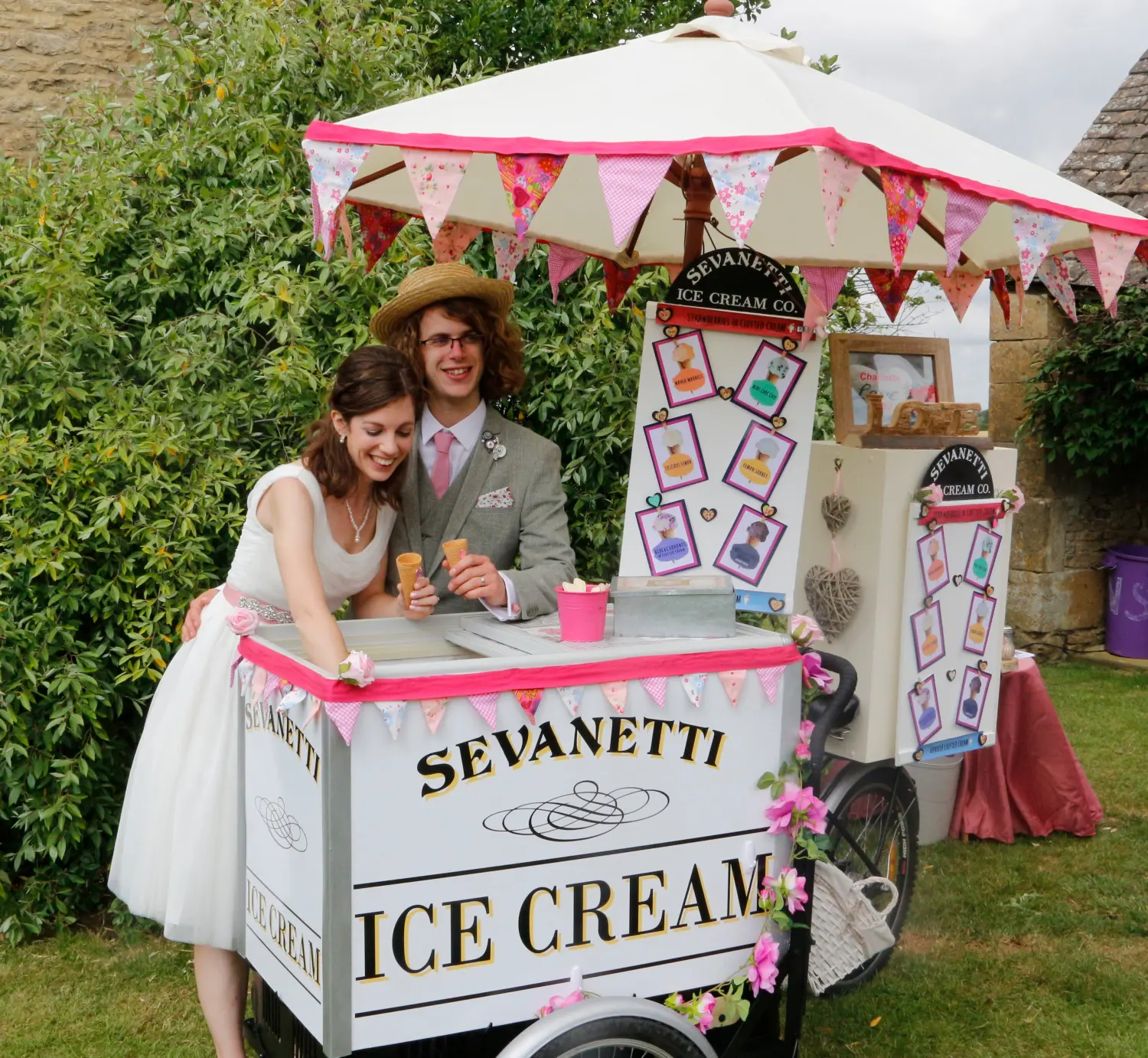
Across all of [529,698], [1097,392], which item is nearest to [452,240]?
[529,698]

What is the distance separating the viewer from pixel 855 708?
348 centimetres

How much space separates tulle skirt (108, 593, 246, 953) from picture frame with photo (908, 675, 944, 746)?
6.16ft

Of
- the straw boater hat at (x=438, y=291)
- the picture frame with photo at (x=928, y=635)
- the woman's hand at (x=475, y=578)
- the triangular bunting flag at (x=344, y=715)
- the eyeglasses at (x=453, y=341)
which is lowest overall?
the picture frame with photo at (x=928, y=635)

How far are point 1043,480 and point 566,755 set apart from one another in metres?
7.29

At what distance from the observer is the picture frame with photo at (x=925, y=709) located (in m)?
3.53

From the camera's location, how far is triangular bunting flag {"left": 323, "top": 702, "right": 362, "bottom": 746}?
7.27 feet

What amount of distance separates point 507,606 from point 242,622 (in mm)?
648

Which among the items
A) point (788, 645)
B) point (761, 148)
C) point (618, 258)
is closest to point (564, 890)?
point (788, 645)

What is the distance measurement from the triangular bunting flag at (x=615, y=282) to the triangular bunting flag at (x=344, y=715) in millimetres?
2529

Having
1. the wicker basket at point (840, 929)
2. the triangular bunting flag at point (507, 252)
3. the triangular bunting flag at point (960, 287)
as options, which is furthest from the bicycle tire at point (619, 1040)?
the triangular bunting flag at point (960, 287)

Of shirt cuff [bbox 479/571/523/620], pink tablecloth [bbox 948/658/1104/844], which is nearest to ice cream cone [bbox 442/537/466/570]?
shirt cuff [bbox 479/571/523/620]

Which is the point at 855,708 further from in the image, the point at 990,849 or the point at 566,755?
the point at 990,849

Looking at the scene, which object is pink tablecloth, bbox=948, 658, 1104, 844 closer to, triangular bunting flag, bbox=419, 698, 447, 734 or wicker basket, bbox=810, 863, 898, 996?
wicker basket, bbox=810, 863, 898, 996

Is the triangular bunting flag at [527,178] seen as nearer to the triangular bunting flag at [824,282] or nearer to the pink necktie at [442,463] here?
the pink necktie at [442,463]
